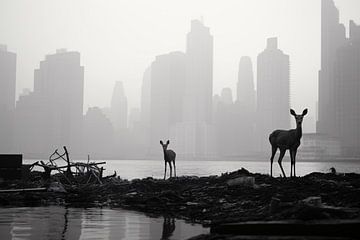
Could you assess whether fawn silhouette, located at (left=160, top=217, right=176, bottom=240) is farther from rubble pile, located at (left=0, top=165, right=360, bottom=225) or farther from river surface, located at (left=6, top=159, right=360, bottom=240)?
rubble pile, located at (left=0, top=165, right=360, bottom=225)

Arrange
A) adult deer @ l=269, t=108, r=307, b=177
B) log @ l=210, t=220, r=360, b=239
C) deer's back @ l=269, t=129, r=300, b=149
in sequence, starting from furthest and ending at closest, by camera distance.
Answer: deer's back @ l=269, t=129, r=300, b=149, adult deer @ l=269, t=108, r=307, b=177, log @ l=210, t=220, r=360, b=239

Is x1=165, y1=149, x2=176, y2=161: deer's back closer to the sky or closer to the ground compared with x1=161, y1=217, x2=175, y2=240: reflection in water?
closer to the sky

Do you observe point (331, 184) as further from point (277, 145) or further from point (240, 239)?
point (240, 239)

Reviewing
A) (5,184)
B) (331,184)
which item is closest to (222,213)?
(331,184)

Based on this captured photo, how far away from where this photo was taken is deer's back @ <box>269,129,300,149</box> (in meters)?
18.4

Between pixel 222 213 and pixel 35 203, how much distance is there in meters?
9.52

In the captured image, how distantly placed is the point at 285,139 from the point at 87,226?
10230mm

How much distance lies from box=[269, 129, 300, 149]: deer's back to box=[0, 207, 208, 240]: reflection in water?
732 cm

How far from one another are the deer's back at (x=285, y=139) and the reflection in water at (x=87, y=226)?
7.32m

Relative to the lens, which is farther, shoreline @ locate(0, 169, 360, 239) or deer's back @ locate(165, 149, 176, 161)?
deer's back @ locate(165, 149, 176, 161)

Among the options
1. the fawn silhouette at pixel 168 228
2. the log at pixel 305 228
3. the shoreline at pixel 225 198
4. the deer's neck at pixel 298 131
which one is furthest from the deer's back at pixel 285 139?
the log at pixel 305 228

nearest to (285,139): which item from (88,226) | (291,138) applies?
(291,138)

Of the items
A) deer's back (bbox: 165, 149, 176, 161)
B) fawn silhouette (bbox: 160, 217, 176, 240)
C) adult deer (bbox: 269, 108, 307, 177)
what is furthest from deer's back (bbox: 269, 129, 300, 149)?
deer's back (bbox: 165, 149, 176, 161)

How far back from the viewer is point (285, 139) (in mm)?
18969
